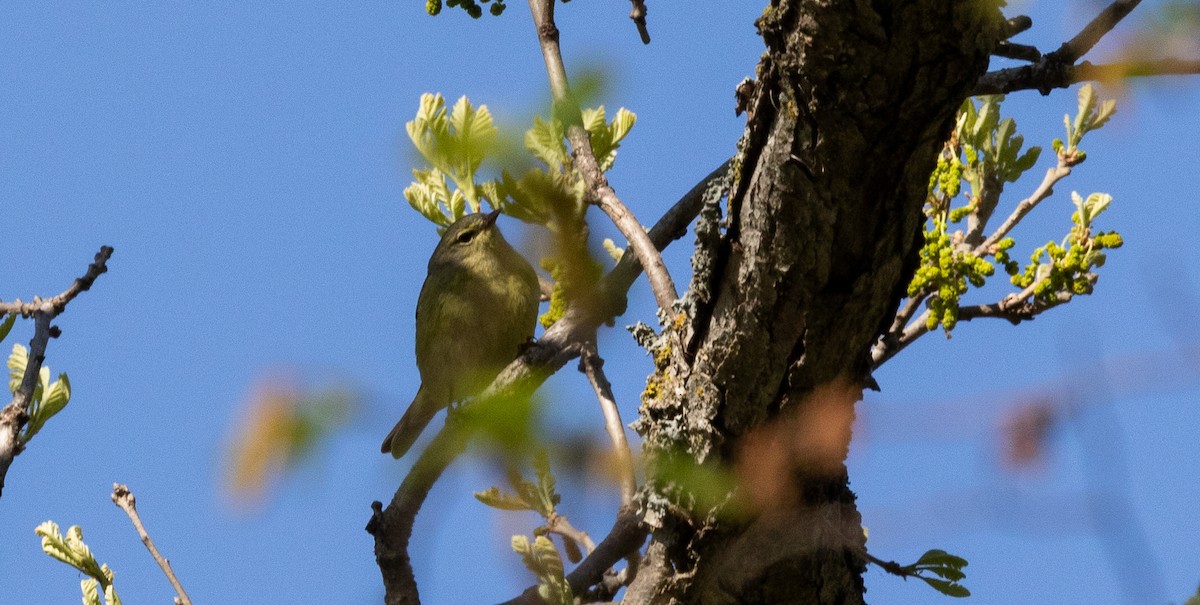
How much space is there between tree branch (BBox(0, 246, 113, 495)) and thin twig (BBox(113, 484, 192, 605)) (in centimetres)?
44

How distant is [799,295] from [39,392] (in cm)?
302

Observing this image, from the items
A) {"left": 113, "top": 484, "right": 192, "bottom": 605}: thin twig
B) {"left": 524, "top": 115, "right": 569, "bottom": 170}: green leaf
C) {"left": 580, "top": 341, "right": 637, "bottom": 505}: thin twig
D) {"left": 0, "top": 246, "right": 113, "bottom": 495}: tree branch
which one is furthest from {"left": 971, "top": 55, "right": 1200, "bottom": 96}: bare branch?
{"left": 0, "top": 246, "right": 113, "bottom": 495}: tree branch

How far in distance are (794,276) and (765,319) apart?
6.3 inches

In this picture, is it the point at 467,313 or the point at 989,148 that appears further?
the point at 467,313

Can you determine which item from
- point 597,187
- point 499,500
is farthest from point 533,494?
point 597,187

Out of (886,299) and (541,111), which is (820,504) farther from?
(541,111)

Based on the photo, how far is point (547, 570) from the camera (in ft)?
8.81

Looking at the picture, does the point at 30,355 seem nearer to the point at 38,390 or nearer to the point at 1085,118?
the point at 38,390

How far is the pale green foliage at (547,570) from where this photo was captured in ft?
8.72

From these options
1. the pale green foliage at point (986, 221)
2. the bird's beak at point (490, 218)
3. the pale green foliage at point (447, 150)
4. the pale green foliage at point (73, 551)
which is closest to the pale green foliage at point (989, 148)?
the pale green foliage at point (986, 221)

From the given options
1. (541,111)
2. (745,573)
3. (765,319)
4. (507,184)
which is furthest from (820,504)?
(541,111)

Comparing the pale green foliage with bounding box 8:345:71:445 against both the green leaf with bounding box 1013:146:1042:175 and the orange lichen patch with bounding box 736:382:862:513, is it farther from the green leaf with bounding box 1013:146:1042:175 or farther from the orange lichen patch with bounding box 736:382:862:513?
the green leaf with bounding box 1013:146:1042:175

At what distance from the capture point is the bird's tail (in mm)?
7055

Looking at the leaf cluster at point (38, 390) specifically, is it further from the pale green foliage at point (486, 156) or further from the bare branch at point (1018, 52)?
the bare branch at point (1018, 52)
